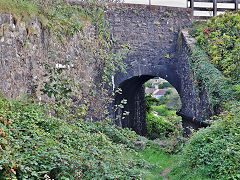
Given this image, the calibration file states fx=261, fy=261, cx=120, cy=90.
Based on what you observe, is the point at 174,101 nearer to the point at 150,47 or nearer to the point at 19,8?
the point at 150,47

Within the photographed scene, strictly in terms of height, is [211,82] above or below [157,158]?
above

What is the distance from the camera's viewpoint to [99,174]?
339cm

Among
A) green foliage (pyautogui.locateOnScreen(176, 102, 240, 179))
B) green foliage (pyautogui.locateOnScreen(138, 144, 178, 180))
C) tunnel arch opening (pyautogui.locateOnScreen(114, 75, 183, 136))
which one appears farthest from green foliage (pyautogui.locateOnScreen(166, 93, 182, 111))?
green foliage (pyautogui.locateOnScreen(176, 102, 240, 179))

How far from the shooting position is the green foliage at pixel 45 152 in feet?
9.53

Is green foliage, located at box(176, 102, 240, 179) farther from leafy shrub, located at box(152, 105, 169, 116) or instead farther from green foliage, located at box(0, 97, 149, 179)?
leafy shrub, located at box(152, 105, 169, 116)

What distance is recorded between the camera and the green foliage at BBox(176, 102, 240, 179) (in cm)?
423

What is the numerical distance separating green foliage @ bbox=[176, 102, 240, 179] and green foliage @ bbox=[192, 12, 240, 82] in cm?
256

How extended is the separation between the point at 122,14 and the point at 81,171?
730cm

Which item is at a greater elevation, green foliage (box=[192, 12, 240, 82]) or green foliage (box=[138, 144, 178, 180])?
green foliage (box=[192, 12, 240, 82])

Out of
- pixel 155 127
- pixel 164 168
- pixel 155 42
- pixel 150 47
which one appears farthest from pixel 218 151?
pixel 155 127

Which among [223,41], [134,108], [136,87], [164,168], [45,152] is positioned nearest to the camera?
[45,152]

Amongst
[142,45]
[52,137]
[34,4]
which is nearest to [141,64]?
[142,45]

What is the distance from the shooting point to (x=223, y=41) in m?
8.51

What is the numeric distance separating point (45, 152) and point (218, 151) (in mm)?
3000
